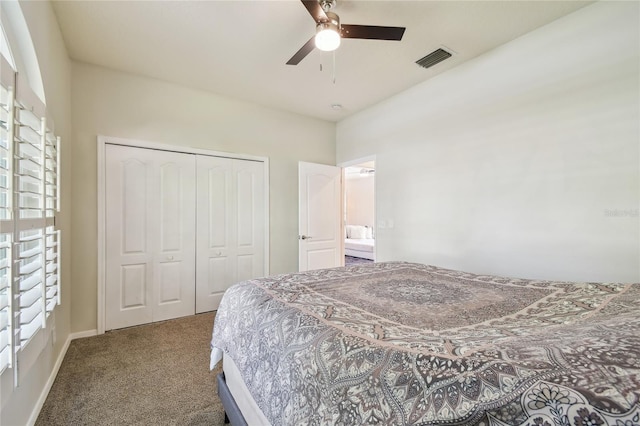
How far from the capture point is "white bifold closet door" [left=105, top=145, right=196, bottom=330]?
9.95 ft

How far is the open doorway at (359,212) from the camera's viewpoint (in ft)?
24.9

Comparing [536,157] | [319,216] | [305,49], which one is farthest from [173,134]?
[536,157]

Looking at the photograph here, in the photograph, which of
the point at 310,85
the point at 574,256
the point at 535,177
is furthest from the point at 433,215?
the point at 310,85

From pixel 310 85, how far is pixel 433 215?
2171 millimetres

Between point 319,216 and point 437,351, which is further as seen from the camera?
point 319,216

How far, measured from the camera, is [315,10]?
5.82 ft

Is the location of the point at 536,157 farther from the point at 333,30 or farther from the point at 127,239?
the point at 127,239

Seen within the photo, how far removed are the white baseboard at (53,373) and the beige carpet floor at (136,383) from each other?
1.2 inches

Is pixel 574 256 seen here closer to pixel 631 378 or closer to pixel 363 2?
pixel 631 378

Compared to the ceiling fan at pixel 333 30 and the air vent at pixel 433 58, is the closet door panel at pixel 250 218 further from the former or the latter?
the air vent at pixel 433 58

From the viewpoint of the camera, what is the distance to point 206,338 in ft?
9.24

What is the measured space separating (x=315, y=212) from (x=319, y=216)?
0.33 ft

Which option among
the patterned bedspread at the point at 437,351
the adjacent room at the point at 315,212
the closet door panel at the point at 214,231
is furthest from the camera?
the closet door panel at the point at 214,231

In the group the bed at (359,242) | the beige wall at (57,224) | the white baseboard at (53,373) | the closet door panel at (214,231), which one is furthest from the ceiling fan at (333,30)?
the bed at (359,242)
